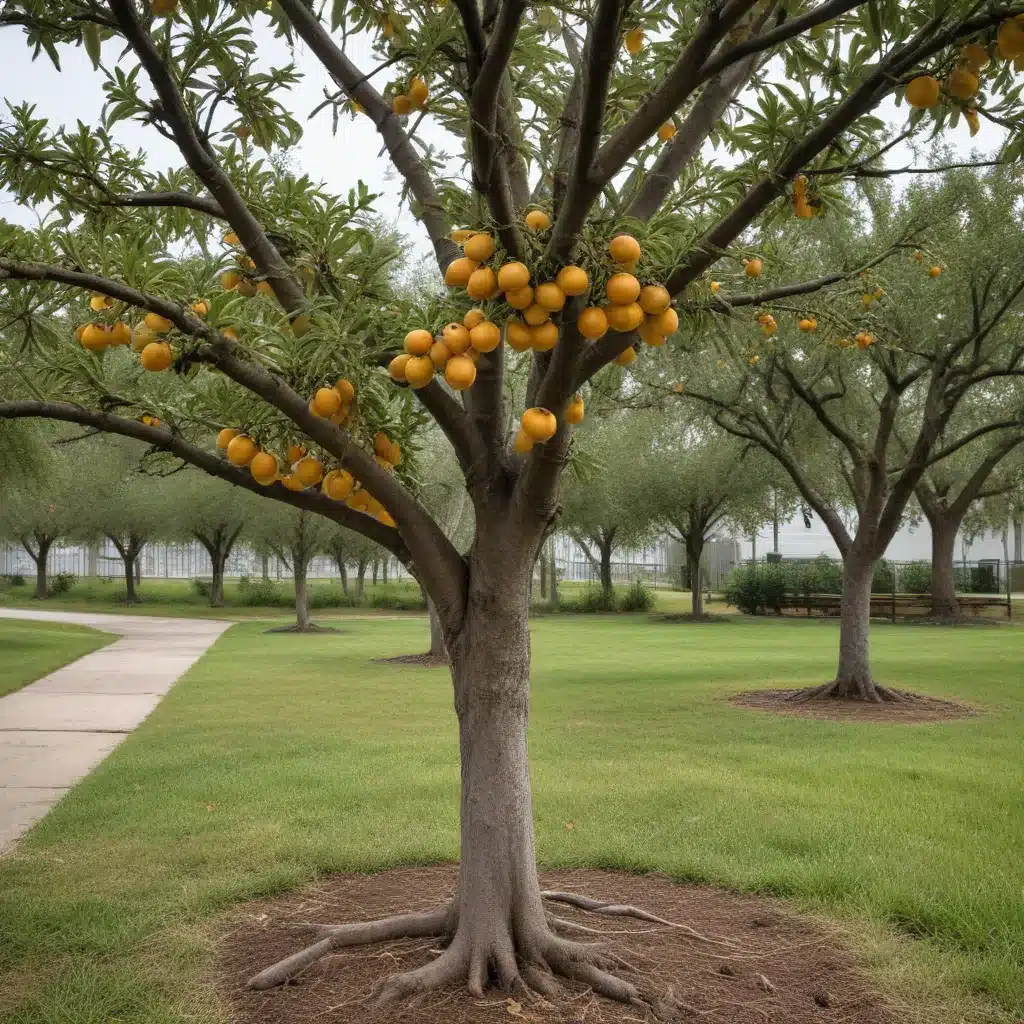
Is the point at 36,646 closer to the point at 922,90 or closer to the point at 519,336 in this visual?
the point at 519,336

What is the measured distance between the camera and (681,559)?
5338 centimetres

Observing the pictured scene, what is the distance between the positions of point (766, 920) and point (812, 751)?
14.2 feet

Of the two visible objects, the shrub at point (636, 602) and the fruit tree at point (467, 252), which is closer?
the fruit tree at point (467, 252)

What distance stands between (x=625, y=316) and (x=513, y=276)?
320 mm

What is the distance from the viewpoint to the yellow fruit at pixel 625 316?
262 centimetres

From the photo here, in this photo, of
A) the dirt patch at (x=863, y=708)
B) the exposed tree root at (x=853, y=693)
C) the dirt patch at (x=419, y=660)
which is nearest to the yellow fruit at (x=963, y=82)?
the dirt patch at (x=863, y=708)

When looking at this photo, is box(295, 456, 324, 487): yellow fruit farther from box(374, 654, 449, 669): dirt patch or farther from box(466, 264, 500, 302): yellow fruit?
box(374, 654, 449, 669): dirt patch

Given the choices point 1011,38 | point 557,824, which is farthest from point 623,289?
point 557,824

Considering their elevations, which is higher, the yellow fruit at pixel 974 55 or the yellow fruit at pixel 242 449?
the yellow fruit at pixel 974 55

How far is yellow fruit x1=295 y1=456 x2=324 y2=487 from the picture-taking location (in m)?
3.26

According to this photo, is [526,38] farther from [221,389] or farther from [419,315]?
[221,389]

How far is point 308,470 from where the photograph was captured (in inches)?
128

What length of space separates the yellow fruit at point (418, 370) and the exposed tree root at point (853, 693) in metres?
9.76

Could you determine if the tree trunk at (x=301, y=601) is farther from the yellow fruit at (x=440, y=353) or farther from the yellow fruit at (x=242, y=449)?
the yellow fruit at (x=440, y=353)
